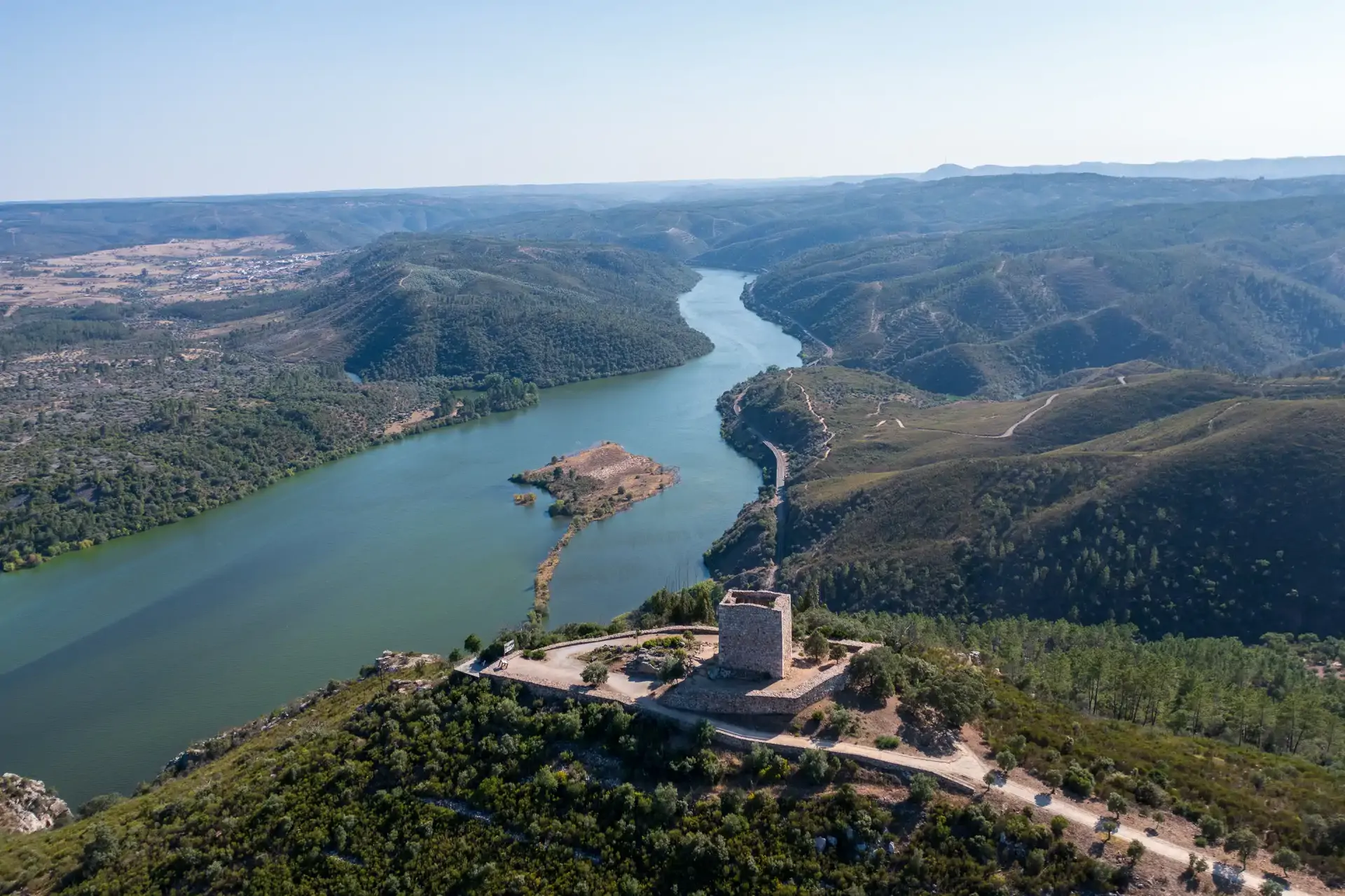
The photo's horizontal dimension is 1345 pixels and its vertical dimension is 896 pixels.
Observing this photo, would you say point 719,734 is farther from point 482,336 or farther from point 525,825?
point 482,336

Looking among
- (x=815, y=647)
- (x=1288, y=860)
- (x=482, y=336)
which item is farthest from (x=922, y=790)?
(x=482, y=336)

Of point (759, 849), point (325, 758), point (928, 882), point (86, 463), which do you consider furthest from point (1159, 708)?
point (86, 463)

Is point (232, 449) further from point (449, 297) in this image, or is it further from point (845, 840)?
point (845, 840)

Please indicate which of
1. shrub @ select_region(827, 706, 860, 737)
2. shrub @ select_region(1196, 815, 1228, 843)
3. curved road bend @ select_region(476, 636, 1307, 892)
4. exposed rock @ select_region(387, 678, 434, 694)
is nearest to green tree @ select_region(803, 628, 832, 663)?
shrub @ select_region(827, 706, 860, 737)

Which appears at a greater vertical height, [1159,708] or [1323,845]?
[1323,845]

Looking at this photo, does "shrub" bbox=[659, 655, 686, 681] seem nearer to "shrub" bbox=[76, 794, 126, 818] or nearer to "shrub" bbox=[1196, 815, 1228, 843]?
"shrub" bbox=[1196, 815, 1228, 843]

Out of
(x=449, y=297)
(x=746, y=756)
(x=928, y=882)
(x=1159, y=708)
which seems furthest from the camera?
(x=449, y=297)
